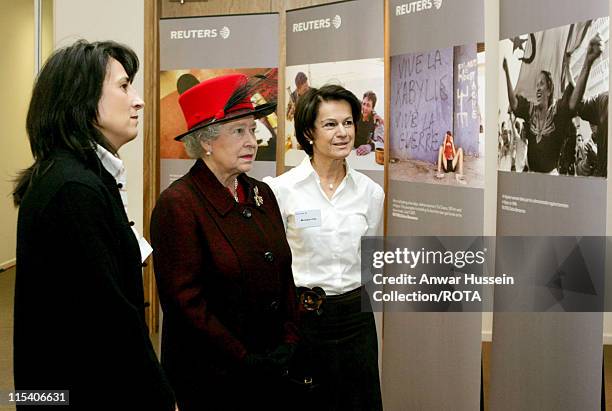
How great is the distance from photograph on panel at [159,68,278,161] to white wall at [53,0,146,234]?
0.69 meters

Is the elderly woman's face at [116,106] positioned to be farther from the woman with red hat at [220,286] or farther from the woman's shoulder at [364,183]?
the woman's shoulder at [364,183]

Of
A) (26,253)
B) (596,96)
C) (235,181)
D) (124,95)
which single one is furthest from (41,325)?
(596,96)

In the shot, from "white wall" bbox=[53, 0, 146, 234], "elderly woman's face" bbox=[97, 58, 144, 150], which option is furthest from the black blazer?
"white wall" bbox=[53, 0, 146, 234]

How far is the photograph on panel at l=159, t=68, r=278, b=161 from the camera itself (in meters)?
4.46

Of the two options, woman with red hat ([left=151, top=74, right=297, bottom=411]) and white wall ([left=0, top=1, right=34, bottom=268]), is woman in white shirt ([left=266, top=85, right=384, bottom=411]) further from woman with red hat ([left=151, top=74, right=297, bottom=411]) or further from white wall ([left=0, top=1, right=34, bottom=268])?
white wall ([left=0, top=1, right=34, bottom=268])

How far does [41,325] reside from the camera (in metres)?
1.65

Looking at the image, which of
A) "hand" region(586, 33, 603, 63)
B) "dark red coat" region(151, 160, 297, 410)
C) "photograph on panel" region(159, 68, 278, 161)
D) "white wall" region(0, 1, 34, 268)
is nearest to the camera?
"dark red coat" region(151, 160, 297, 410)

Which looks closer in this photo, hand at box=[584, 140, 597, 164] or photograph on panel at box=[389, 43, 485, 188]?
→ hand at box=[584, 140, 597, 164]

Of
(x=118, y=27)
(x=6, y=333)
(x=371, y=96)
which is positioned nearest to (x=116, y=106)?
(x=371, y=96)

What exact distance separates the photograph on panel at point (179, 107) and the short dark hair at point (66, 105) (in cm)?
269

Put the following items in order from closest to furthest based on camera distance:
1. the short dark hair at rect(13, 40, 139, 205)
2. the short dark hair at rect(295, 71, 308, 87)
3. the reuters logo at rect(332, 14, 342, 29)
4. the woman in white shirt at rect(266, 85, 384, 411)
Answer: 1. the short dark hair at rect(13, 40, 139, 205)
2. the woman in white shirt at rect(266, 85, 384, 411)
3. the reuters logo at rect(332, 14, 342, 29)
4. the short dark hair at rect(295, 71, 308, 87)

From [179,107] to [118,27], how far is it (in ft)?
3.77

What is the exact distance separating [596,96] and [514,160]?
56cm

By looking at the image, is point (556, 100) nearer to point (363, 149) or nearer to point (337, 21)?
point (363, 149)
